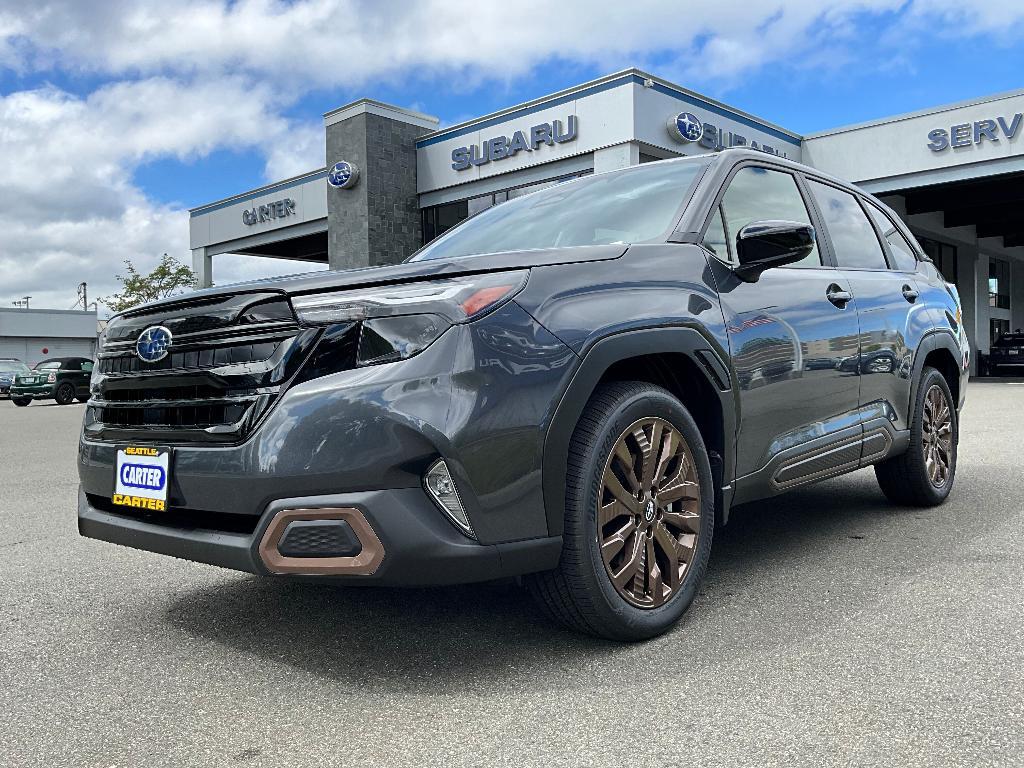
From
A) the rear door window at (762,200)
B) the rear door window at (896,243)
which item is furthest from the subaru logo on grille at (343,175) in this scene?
the rear door window at (762,200)

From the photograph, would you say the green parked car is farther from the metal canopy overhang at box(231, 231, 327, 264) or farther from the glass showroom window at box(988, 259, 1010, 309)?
the glass showroom window at box(988, 259, 1010, 309)

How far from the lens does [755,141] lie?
72.5ft

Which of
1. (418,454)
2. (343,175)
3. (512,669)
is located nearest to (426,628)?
(512,669)

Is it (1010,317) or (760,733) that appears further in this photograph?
→ (1010,317)

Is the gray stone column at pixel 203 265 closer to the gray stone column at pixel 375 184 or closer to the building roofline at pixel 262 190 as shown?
the building roofline at pixel 262 190

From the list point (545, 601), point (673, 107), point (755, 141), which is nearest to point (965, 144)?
point (755, 141)

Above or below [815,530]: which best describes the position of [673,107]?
above

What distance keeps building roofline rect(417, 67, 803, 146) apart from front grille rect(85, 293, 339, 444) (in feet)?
57.9

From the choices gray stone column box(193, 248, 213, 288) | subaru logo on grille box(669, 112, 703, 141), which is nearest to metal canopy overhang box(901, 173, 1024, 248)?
subaru logo on grille box(669, 112, 703, 141)

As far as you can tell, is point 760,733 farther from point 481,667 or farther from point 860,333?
point 860,333

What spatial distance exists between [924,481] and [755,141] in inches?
735

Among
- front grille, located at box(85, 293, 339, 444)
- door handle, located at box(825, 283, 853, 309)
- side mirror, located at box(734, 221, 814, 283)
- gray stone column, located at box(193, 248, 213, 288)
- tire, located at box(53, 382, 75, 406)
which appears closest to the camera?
front grille, located at box(85, 293, 339, 444)

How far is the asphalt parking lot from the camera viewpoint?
220 cm

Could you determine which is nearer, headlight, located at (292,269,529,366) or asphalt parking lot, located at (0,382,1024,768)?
asphalt parking lot, located at (0,382,1024,768)
